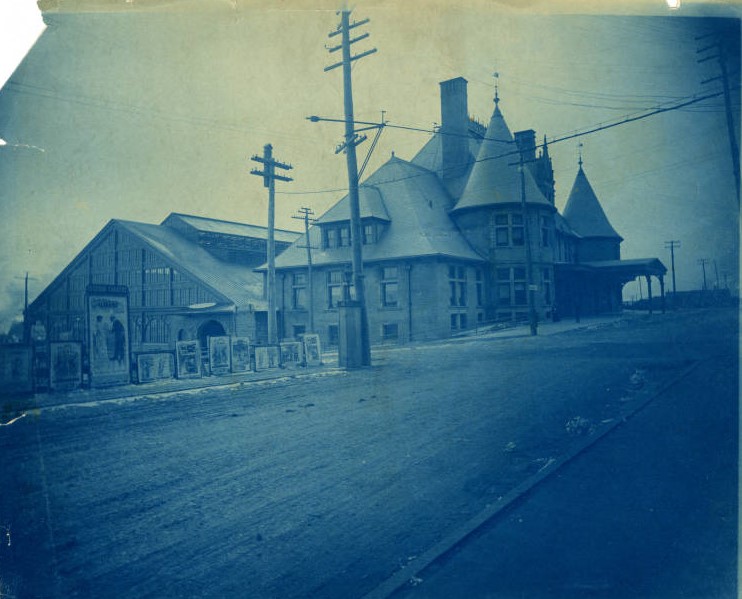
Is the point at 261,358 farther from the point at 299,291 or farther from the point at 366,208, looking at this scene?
the point at 299,291

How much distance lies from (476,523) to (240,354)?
10.0 m

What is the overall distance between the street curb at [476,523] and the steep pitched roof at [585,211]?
340cm

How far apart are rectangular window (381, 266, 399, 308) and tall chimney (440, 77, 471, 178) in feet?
32.3

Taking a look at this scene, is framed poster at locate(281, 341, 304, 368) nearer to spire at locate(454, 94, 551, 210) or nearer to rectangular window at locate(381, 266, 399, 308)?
rectangular window at locate(381, 266, 399, 308)

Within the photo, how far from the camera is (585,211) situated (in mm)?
7980

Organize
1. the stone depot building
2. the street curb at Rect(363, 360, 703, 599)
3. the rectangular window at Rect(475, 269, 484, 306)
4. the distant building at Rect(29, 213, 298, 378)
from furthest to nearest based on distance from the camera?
the rectangular window at Rect(475, 269, 484, 306) → the stone depot building → the distant building at Rect(29, 213, 298, 378) → the street curb at Rect(363, 360, 703, 599)

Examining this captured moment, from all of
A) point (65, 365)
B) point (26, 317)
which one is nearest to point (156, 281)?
point (26, 317)

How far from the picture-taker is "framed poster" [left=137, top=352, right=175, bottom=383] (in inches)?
415

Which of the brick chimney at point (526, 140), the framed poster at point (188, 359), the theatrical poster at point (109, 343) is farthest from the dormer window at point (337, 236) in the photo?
the brick chimney at point (526, 140)

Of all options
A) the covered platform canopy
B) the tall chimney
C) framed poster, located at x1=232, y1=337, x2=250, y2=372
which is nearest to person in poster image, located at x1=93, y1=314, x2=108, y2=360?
framed poster, located at x1=232, y1=337, x2=250, y2=372

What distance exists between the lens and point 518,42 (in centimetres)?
614

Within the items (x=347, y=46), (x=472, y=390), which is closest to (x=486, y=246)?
(x=472, y=390)

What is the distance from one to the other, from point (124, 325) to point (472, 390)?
631cm

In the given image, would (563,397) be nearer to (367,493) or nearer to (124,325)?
(367,493)
